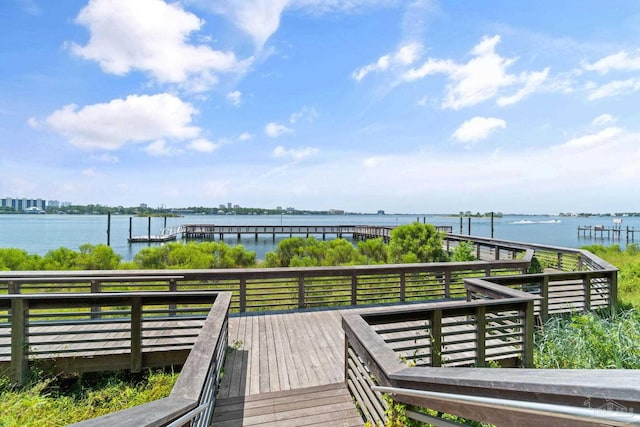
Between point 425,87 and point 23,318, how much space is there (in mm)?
10749

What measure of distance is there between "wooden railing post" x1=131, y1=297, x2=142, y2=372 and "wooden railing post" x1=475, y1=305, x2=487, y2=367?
4033 mm

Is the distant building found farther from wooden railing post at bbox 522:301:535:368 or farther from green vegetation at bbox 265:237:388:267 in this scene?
wooden railing post at bbox 522:301:535:368

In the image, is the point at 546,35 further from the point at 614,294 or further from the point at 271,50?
the point at 271,50

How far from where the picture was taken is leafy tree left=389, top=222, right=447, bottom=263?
1405cm

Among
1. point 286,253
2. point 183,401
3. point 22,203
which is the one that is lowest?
point 286,253

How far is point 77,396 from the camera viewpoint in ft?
12.4

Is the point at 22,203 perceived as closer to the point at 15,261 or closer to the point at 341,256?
the point at 15,261

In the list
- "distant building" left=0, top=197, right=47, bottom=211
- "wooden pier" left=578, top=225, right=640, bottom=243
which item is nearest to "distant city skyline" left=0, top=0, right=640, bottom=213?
"wooden pier" left=578, top=225, right=640, bottom=243

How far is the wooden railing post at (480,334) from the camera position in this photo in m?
3.49

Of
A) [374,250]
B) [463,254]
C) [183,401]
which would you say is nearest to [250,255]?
[374,250]

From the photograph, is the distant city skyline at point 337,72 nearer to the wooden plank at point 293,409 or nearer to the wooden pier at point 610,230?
the wooden plank at point 293,409

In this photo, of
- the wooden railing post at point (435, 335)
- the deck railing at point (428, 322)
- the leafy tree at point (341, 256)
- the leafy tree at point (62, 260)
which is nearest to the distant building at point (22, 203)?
the leafy tree at point (62, 260)

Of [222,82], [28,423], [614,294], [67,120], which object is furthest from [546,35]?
[67,120]

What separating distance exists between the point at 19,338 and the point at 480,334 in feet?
17.7
